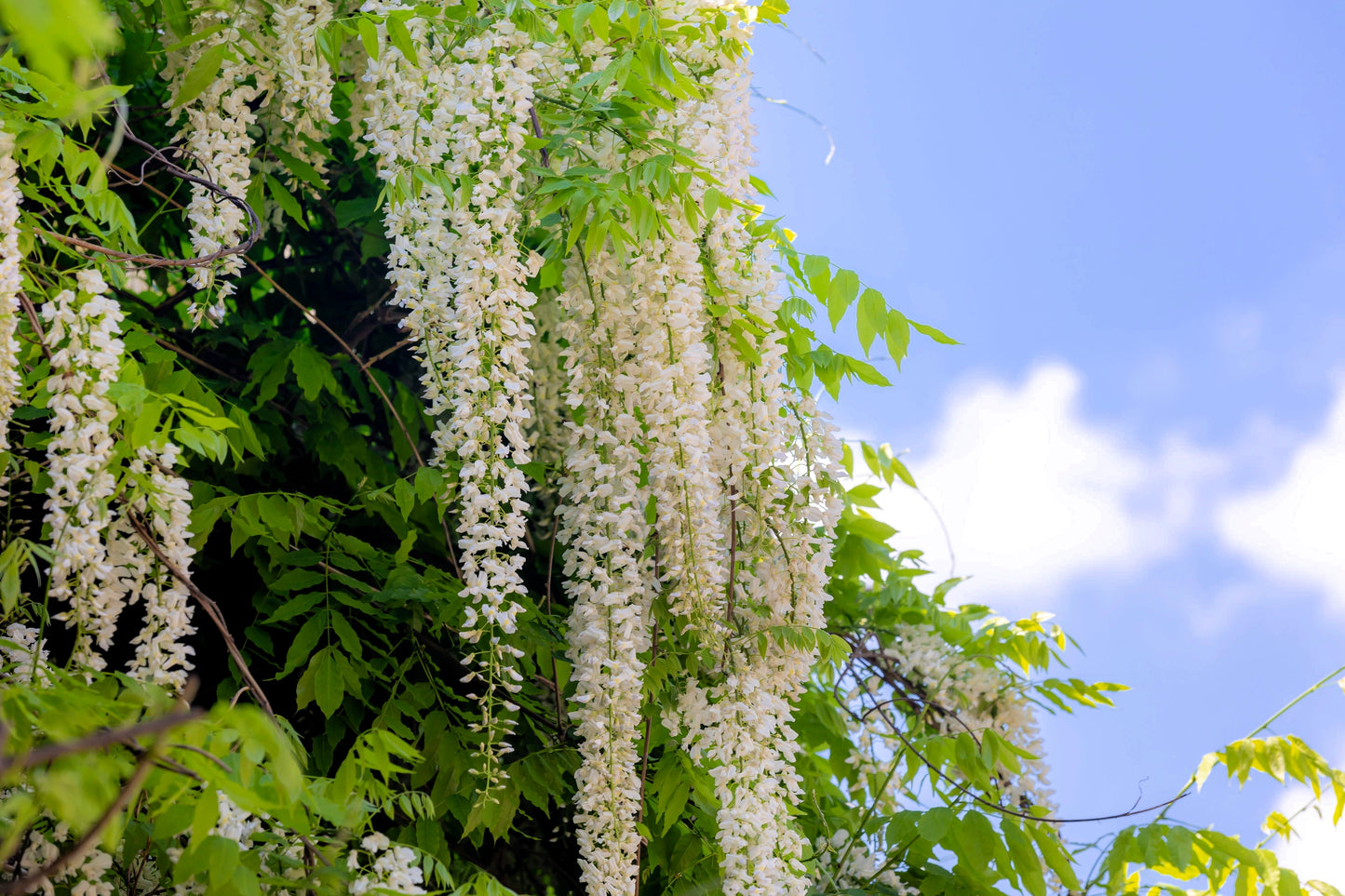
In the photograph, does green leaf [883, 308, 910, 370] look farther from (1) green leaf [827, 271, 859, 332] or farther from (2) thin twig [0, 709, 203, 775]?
(2) thin twig [0, 709, 203, 775]

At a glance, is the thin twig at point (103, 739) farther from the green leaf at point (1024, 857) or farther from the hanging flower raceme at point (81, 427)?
the green leaf at point (1024, 857)

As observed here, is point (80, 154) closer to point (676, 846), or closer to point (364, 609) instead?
point (364, 609)

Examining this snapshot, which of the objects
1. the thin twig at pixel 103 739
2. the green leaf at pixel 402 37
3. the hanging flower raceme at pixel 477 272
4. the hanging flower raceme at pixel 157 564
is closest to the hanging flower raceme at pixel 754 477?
the hanging flower raceme at pixel 477 272

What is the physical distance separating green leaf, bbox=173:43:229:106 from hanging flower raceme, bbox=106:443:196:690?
765 mm

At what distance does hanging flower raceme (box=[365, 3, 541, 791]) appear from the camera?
1.63 m

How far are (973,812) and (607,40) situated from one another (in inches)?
62.8

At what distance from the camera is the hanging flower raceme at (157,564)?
61.5 inches

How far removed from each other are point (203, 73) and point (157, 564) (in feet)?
3.04

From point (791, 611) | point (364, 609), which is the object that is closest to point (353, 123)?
point (364, 609)

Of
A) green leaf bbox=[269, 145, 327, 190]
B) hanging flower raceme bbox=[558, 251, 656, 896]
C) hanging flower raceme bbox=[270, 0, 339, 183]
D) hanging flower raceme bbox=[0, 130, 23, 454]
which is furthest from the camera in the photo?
green leaf bbox=[269, 145, 327, 190]

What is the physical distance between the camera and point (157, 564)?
161cm

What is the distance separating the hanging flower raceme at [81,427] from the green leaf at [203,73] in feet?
2.09

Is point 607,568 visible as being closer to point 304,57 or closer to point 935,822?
point 935,822

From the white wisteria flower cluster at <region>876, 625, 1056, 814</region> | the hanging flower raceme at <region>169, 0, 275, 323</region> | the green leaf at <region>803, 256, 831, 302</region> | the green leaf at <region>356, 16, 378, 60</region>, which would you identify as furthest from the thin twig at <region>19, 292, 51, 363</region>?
the white wisteria flower cluster at <region>876, 625, 1056, 814</region>
